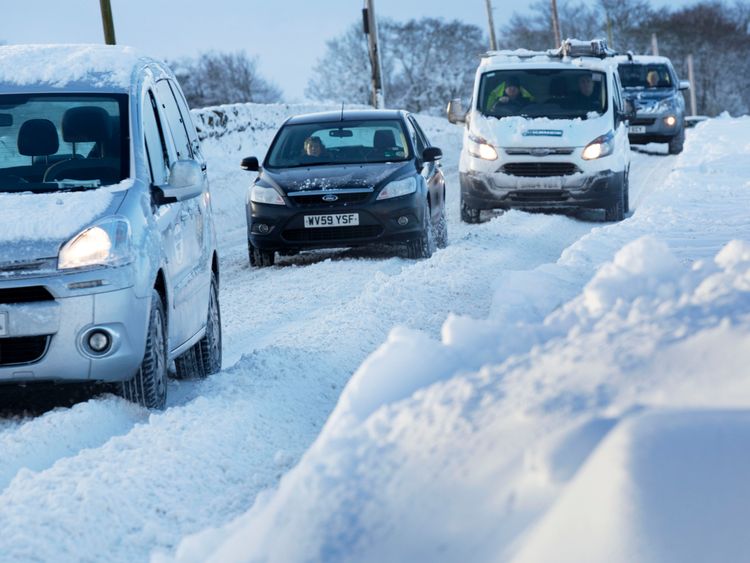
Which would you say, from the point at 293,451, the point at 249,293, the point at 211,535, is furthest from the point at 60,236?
the point at 249,293

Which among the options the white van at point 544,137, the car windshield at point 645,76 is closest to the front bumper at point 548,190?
the white van at point 544,137

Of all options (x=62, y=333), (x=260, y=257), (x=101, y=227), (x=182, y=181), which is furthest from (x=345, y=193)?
(x=62, y=333)

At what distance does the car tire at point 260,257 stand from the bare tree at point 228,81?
85745mm

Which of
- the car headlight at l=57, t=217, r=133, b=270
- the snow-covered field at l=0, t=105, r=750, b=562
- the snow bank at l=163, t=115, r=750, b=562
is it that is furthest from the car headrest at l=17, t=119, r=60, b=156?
the snow bank at l=163, t=115, r=750, b=562

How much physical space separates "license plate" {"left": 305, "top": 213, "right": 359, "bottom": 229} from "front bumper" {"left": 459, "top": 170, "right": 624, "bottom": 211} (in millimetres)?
3744

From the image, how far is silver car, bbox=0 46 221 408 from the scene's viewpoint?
5.61 meters

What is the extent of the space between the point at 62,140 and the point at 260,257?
637 cm

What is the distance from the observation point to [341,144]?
522 inches

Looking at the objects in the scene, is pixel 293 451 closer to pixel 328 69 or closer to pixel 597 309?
pixel 597 309

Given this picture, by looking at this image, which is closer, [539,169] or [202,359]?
[202,359]

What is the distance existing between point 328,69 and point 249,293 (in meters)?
77.2

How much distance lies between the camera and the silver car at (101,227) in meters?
5.61

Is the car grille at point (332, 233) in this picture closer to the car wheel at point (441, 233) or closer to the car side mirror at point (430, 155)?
the car side mirror at point (430, 155)

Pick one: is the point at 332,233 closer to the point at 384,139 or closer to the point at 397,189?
the point at 397,189
